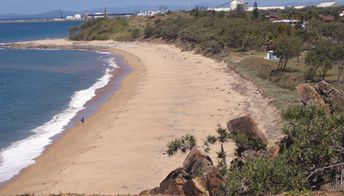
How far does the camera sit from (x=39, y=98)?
40719mm

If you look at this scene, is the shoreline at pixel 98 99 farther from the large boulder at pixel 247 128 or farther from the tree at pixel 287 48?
the tree at pixel 287 48

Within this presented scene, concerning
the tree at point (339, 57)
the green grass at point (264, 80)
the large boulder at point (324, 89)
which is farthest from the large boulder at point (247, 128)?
the tree at point (339, 57)

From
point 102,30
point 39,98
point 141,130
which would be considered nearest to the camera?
point 141,130

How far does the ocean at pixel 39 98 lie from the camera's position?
2506 cm

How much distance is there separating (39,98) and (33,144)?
15.5 metres

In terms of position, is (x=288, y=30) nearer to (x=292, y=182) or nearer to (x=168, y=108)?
(x=168, y=108)

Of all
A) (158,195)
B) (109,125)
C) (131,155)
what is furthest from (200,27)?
(158,195)

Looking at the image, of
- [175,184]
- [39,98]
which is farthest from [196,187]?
[39,98]

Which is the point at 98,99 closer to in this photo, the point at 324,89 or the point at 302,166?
the point at 324,89

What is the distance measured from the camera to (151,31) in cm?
9575

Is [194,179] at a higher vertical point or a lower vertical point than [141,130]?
higher

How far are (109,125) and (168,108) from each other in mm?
4511

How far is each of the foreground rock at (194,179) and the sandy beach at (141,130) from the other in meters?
3.93

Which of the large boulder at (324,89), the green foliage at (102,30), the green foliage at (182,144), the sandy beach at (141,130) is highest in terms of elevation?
the large boulder at (324,89)
